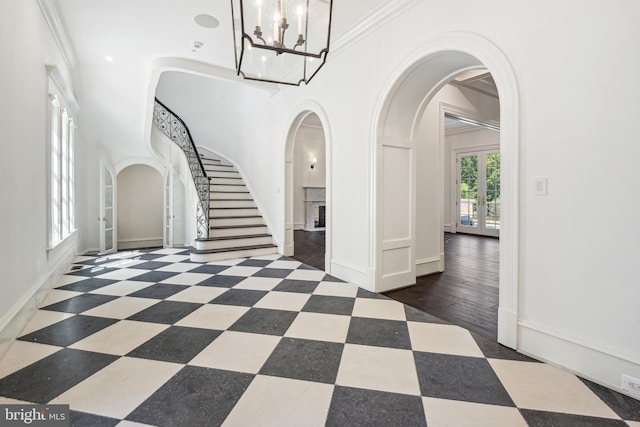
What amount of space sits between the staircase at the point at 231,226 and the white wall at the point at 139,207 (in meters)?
2.46

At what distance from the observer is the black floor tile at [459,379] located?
5.06 feet

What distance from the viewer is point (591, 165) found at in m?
1.69

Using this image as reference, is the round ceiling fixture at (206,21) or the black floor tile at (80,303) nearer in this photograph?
the black floor tile at (80,303)

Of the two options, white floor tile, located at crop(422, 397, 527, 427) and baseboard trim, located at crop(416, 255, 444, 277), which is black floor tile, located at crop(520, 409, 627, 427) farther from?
baseboard trim, located at crop(416, 255, 444, 277)

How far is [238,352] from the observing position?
6.46ft

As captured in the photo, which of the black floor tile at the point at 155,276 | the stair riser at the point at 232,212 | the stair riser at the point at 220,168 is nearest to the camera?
the black floor tile at the point at 155,276

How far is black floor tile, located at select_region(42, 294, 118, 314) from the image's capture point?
270 centimetres

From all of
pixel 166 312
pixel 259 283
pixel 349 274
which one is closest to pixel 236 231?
pixel 259 283

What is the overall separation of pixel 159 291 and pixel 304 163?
645cm

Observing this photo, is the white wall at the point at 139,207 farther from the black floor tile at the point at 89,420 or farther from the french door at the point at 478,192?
the french door at the point at 478,192

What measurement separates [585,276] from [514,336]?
0.62 meters

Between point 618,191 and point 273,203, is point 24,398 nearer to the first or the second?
point 618,191

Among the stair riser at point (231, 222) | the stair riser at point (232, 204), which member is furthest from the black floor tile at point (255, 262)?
the stair riser at point (232, 204)

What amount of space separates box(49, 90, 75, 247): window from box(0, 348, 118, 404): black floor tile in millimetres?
1911
